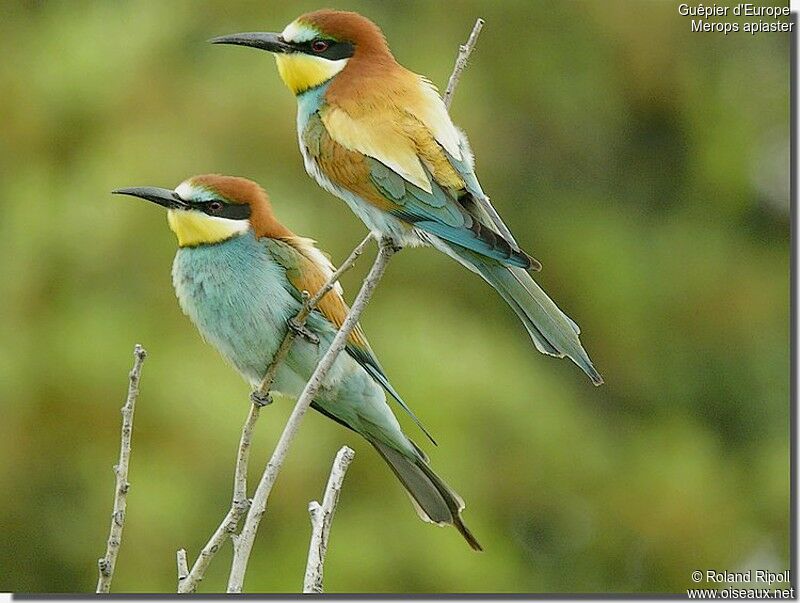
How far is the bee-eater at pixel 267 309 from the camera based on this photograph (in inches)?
75.9

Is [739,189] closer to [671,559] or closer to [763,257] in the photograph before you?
[763,257]

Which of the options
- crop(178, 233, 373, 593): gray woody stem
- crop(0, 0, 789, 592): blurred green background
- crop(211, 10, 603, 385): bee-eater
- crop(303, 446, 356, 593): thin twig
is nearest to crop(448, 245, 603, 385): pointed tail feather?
crop(211, 10, 603, 385): bee-eater

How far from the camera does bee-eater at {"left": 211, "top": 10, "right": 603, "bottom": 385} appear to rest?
1.70 meters

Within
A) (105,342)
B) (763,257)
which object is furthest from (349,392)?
(763,257)

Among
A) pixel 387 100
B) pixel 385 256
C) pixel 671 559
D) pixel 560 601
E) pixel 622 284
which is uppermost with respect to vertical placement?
pixel 387 100

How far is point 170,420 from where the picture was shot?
9.78 feet

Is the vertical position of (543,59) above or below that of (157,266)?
above

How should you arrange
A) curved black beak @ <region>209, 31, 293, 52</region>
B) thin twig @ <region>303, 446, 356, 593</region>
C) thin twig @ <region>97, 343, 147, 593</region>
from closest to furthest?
1. thin twig @ <region>97, 343, 147, 593</region>
2. thin twig @ <region>303, 446, 356, 593</region>
3. curved black beak @ <region>209, 31, 293, 52</region>

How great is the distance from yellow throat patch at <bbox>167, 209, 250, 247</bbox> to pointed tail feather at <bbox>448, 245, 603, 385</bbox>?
378 mm

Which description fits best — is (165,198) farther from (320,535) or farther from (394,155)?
(320,535)

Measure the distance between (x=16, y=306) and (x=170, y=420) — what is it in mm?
515

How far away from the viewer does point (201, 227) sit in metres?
1.91

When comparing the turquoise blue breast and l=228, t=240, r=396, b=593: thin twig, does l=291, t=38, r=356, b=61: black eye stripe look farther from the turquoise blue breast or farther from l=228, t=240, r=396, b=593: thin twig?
l=228, t=240, r=396, b=593: thin twig

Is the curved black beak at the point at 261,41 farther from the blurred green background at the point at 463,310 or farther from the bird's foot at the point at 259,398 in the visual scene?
the blurred green background at the point at 463,310
